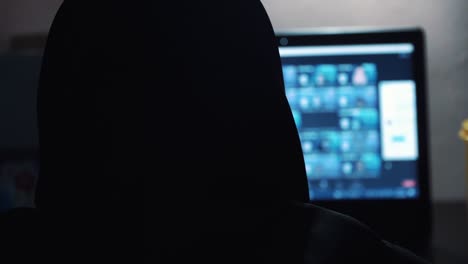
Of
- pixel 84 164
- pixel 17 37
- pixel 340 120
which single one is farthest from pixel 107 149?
pixel 17 37

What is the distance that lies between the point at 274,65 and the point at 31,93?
3.13 ft

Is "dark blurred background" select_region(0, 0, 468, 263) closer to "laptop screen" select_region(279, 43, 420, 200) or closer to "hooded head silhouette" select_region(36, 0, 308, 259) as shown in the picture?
"laptop screen" select_region(279, 43, 420, 200)

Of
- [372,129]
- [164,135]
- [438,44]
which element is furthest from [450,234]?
[164,135]

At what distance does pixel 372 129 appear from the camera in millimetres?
1333

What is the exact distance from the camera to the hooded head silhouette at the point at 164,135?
20.1 inches

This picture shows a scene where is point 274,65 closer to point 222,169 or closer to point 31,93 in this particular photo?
point 222,169

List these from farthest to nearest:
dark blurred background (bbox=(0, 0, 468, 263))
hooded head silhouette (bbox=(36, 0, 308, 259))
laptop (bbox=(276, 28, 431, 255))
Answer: dark blurred background (bbox=(0, 0, 468, 263)) < laptop (bbox=(276, 28, 431, 255)) < hooded head silhouette (bbox=(36, 0, 308, 259))

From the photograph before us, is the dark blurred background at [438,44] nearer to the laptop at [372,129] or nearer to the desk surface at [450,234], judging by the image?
the desk surface at [450,234]

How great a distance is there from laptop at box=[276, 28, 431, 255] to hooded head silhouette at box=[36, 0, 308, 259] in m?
0.82

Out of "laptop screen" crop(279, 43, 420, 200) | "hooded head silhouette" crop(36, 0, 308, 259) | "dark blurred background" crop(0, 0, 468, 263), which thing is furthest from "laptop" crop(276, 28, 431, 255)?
"hooded head silhouette" crop(36, 0, 308, 259)

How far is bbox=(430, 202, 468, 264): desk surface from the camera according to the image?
1127 millimetres

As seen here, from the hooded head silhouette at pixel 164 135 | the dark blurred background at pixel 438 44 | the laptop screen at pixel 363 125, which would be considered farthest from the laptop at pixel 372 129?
the hooded head silhouette at pixel 164 135

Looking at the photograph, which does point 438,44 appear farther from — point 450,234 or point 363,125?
point 450,234

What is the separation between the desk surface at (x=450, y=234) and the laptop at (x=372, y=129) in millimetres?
67
